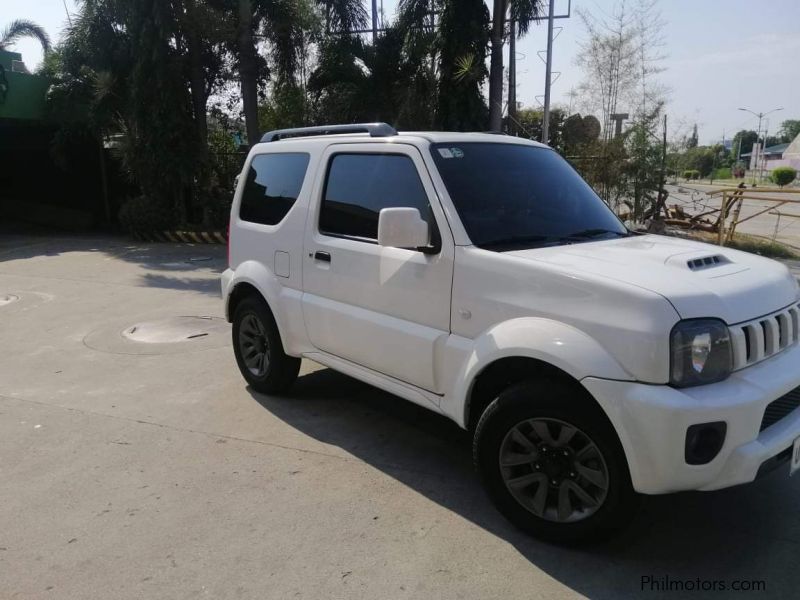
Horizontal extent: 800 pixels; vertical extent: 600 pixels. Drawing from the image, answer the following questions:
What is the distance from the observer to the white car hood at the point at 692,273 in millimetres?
2730

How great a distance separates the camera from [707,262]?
3.21 metres

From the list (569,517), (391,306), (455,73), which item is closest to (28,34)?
(455,73)

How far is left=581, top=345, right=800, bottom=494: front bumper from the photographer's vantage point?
258 centimetres

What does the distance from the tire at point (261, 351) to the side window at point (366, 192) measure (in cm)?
100

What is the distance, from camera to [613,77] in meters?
16.0

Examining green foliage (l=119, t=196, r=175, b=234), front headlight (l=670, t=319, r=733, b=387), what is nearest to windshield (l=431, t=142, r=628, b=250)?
front headlight (l=670, t=319, r=733, b=387)

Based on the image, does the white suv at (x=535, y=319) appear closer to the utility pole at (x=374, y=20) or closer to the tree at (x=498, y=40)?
the tree at (x=498, y=40)

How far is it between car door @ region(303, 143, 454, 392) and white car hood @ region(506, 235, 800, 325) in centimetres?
57

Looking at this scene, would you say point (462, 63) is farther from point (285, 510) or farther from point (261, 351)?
point (285, 510)

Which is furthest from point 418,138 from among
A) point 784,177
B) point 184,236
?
point 784,177

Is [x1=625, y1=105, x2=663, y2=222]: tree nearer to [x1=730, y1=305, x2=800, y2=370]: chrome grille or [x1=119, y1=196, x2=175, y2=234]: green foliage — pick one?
[x1=730, y1=305, x2=800, y2=370]: chrome grille

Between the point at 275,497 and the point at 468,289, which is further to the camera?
the point at 275,497

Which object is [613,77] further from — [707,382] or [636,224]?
[707,382]

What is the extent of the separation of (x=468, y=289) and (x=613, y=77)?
14.6m
